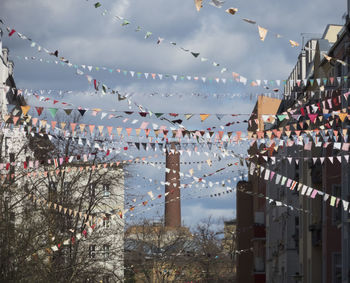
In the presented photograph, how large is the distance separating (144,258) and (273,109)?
22361mm

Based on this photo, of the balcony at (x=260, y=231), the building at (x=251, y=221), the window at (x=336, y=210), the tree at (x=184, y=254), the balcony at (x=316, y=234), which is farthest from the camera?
the tree at (x=184, y=254)

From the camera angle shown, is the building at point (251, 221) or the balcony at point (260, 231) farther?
the building at point (251, 221)

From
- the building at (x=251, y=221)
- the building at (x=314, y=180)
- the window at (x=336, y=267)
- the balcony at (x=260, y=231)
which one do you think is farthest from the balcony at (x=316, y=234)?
the building at (x=251, y=221)

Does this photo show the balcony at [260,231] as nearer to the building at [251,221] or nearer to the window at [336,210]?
the building at [251,221]

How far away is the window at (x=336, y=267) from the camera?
1609 inches

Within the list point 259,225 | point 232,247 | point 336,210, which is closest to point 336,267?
point 336,210

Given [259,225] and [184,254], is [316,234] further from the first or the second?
[184,254]

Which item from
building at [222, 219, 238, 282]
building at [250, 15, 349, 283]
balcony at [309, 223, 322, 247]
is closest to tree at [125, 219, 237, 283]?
building at [222, 219, 238, 282]

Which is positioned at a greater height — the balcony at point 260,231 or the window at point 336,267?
the balcony at point 260,231

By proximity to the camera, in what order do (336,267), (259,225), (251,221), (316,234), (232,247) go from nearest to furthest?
1. (336,267)
2. (316,234)
3. (259,225)
4. (251,221)
5. (232,247)

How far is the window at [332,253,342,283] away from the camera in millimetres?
40875

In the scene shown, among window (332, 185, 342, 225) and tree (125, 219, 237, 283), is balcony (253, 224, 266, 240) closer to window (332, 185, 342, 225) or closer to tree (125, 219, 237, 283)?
tree (125, 219, 237, 283)

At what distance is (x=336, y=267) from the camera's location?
41188 mm

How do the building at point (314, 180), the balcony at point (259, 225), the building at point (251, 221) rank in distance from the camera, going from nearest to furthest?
the building at point (314, 180) < the balcony at point (259, 225) < the building at point (251, 221)
